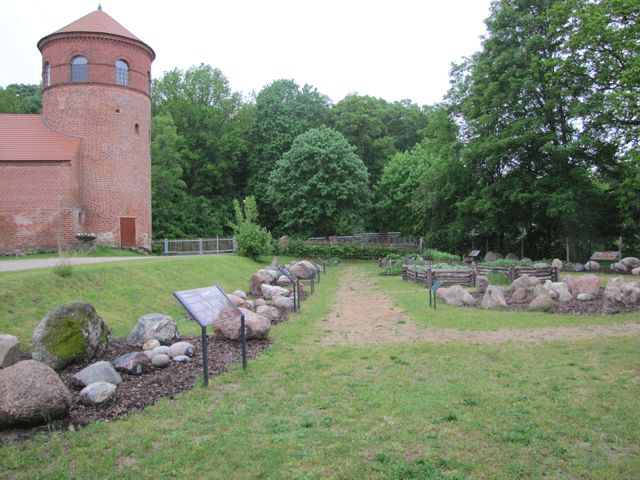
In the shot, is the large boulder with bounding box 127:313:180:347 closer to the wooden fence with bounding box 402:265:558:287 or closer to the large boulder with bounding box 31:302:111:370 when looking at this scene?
the large boulder with bounding box 31:302:111:370

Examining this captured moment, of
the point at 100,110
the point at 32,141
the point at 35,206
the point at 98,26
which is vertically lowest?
the point at 35,206

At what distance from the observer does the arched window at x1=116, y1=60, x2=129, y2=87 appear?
33.8 meters

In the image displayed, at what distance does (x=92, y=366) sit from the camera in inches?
314

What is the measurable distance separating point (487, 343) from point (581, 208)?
21.5 meters

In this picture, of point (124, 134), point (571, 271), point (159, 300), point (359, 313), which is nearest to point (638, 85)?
point (571, 271)

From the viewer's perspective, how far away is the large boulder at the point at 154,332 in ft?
34.4

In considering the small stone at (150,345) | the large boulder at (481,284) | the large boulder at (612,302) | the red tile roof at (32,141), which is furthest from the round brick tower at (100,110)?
the large boulder at (612,302)

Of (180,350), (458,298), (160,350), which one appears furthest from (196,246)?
(160,350)

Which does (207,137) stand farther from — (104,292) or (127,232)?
(104,292)

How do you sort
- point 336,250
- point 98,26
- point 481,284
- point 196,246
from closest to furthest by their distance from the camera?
1. point 481,284
2. point 98,26
3. point 196,246
4. point 336,250

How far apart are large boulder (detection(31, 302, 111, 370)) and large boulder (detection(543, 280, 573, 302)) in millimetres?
12089

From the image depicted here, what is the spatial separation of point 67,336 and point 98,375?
5.09 feet

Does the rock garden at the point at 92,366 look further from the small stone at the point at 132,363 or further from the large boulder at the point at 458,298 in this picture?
the large boulder at the point at 458,298

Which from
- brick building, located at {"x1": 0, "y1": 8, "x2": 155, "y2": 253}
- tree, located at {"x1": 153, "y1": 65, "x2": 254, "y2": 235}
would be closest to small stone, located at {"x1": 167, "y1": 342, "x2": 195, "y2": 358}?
brick building, located at {"x1": 0, "y1": 8, "x2": 155, "y2": 253}
